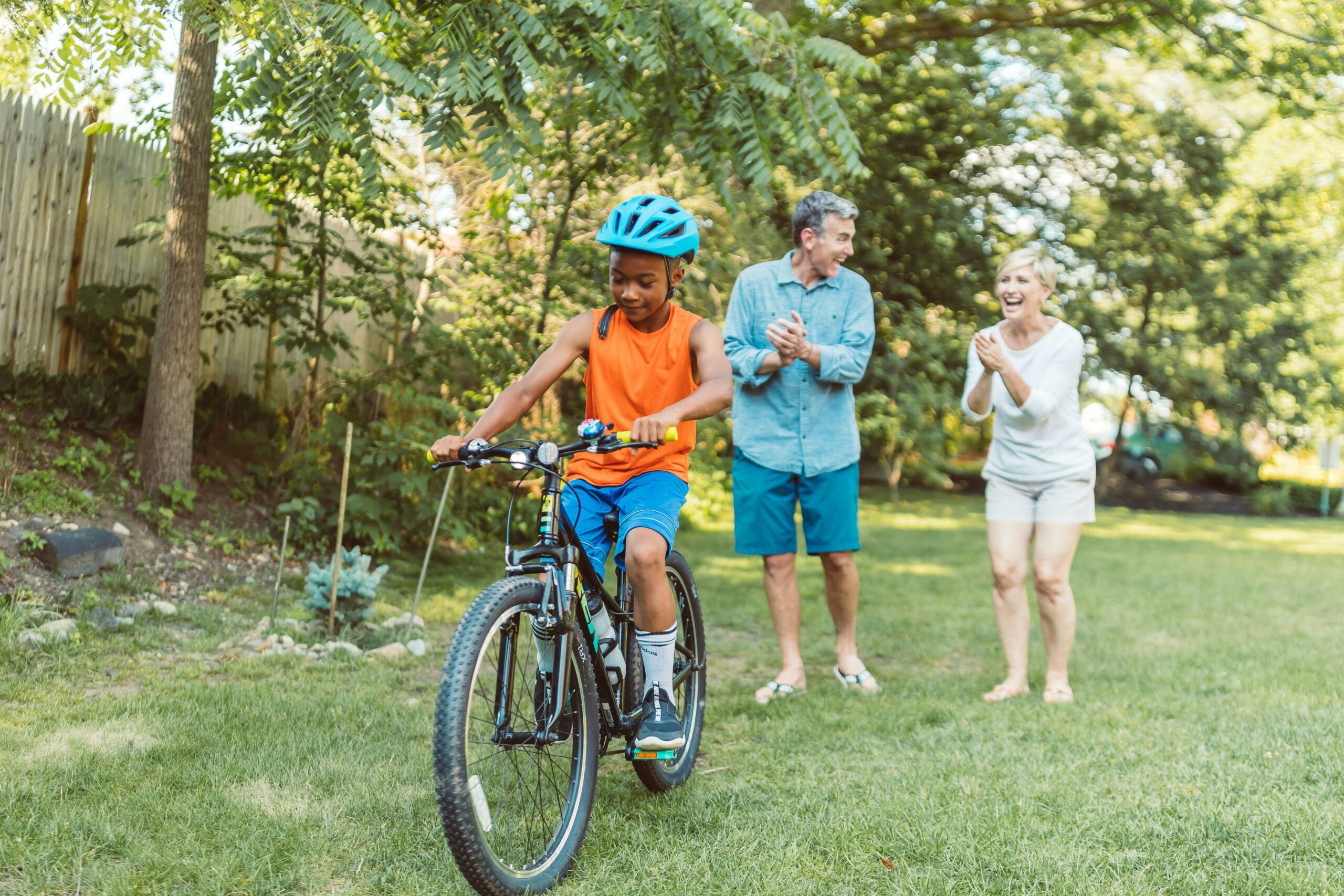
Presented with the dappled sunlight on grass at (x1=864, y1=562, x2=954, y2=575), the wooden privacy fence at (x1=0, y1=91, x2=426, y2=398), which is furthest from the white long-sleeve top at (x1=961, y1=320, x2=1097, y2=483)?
the dappled sunlight on grass at (x1=864, y1=562, x2=954, y2=575)

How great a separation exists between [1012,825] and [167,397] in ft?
19.2

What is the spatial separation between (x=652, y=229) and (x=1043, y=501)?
2.83 m

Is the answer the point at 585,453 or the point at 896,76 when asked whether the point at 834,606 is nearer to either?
the point at 585,453

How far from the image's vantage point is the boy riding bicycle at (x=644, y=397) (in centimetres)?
317

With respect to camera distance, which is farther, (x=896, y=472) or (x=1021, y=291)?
(x=896, y=472)

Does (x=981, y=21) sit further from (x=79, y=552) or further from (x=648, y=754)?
(x=648, y=754)

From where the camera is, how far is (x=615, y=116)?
6.76 m

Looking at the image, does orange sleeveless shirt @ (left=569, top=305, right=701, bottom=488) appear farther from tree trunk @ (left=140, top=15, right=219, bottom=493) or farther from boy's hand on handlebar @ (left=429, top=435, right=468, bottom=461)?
tree trunk @ (left=140, top=15, right=219, bottom=493)

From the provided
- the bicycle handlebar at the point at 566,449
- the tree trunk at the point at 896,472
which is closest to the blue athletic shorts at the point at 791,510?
the bicycle handlebar at the point at 566,449

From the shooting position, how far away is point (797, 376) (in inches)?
198

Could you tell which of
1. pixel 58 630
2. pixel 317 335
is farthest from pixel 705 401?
pixel 317 335

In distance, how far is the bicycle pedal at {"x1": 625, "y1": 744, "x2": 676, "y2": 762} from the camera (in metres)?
3.25

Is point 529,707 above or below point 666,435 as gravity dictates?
below

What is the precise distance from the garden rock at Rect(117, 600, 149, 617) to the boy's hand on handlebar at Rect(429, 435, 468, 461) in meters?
3.47
